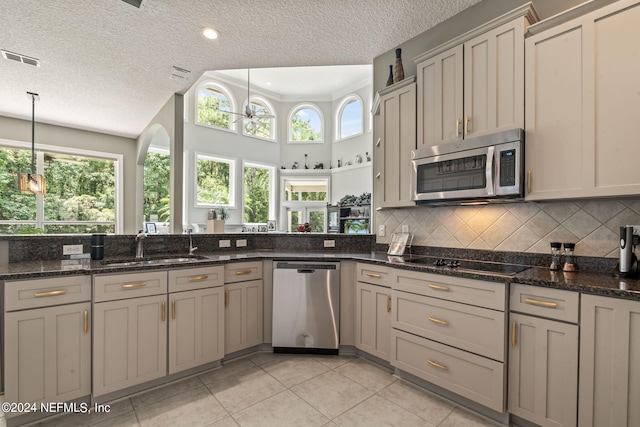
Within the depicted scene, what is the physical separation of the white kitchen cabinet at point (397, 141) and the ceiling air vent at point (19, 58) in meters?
3.78

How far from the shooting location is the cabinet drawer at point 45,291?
66.1 inches

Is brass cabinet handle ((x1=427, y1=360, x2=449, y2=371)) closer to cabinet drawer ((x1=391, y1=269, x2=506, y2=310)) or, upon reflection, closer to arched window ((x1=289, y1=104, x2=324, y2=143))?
cabinet drawer ((x1=391, y1=269, x2=506, y2=310))

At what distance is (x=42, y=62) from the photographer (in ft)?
10.5

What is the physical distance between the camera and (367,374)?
2.41 m

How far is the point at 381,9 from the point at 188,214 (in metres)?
6.08

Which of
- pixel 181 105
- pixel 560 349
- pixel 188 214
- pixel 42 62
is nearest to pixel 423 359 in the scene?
pixel 560 349

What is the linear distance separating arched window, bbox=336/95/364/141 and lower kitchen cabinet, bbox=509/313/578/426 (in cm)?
682

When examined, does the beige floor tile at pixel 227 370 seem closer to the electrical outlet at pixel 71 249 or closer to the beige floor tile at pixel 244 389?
the beige floor tile at pixel 244 389

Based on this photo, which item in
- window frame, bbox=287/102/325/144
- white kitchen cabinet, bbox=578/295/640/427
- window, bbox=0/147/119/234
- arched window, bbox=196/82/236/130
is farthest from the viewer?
window frame, bbox=287/102/325/144

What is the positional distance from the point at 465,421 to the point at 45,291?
8.98 ft

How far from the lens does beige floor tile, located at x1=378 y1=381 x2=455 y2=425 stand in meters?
1.89

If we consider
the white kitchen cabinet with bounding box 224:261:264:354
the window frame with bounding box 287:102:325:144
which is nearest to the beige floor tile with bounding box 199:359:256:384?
the white kitchen cabinet with bounding box 224:261:264:354

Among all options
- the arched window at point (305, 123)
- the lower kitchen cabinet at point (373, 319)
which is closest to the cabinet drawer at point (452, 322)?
the lower kitchen cabinet at point (373, 319)

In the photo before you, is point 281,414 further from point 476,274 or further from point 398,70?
point 398,70
